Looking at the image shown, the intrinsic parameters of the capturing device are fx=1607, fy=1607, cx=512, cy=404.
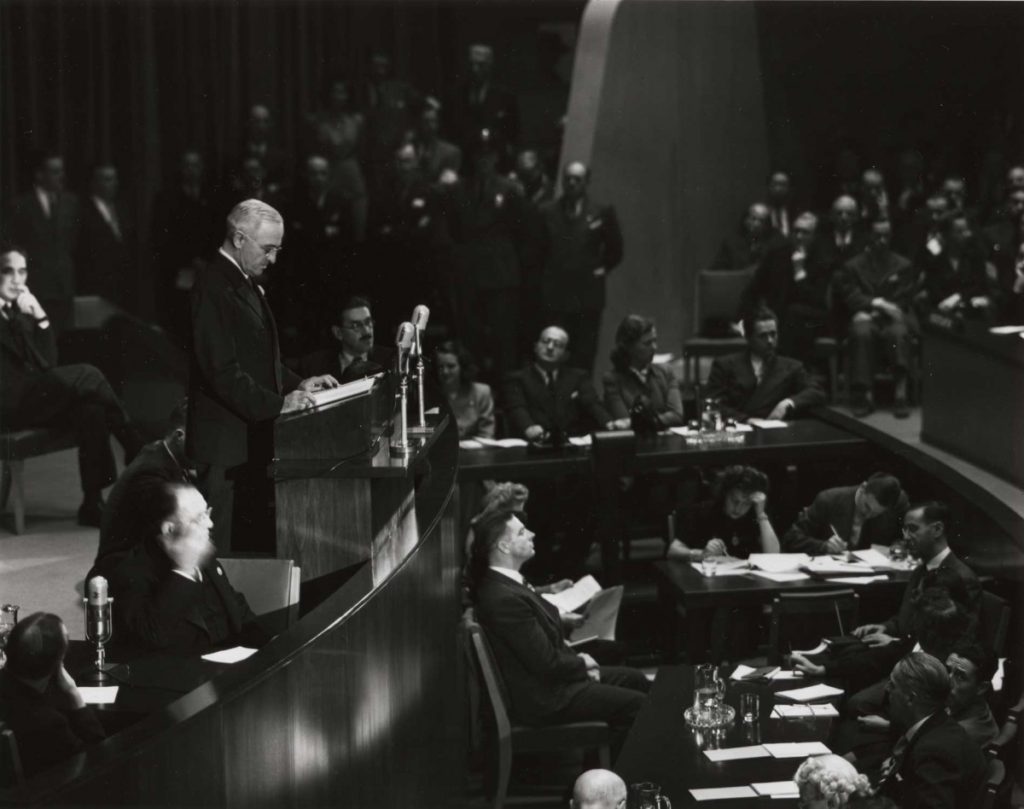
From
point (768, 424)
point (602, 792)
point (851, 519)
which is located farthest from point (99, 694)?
point (768, 424)

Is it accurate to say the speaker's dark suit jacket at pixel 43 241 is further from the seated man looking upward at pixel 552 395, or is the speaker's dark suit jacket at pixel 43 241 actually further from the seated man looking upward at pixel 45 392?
the seated man looking upward at pixel 552 395

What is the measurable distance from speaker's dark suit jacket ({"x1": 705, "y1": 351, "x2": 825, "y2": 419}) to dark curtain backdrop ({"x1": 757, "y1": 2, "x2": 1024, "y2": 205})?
3.99 m

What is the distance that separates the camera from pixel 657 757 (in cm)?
538

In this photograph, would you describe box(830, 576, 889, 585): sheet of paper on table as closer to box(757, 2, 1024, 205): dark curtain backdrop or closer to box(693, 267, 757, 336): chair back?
box(693, 267, 757, 336): chair back

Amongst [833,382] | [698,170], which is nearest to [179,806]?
[833,382]

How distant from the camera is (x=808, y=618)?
6.95 meters

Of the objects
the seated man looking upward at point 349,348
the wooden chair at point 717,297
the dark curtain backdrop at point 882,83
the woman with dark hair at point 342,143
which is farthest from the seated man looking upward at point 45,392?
the dark curtain backdrop at point 882,83

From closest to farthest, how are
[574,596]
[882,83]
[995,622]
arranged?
[995,622]
[574,596]
[882,83]

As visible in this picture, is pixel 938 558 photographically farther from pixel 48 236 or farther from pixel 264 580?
pixel 48 236

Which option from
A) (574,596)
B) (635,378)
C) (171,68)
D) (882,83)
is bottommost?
(574,596)

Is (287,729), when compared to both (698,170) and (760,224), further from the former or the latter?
A: (698,170)

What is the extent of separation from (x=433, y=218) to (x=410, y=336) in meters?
5.68

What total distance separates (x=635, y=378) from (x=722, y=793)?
4820 mm

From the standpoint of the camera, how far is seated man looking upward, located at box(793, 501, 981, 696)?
6.47 metres
